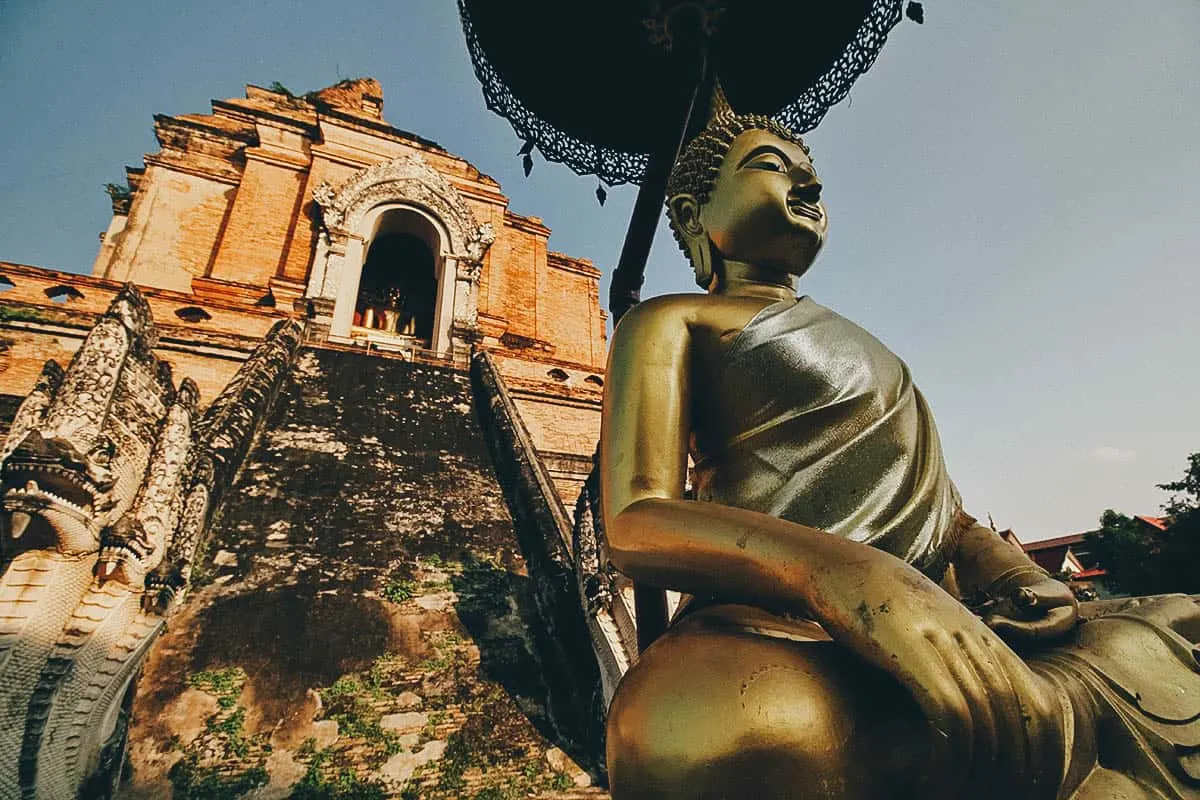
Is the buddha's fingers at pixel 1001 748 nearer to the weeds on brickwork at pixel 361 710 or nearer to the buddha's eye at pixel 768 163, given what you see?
the buddha's eye at pixel 768 163

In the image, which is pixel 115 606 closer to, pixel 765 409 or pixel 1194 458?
pixel 765 409

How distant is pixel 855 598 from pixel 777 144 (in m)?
1.35

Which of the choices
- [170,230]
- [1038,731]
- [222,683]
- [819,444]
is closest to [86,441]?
[222,683]

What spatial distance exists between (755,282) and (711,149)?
0.42m

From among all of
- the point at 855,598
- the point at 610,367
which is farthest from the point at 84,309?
the point at 855,598

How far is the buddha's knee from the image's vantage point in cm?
103

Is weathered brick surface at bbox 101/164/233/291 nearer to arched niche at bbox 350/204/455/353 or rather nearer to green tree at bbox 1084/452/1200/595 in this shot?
arched niche at bbox 350/204/455/353

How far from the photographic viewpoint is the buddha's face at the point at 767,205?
1.84m

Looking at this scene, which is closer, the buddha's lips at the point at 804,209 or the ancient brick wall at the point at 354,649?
the buddha's lips at the point at 804,209

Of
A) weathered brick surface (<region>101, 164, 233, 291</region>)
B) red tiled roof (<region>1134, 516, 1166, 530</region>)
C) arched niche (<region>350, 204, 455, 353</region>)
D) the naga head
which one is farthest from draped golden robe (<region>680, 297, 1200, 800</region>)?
red tiled roof (<region>1134, 516, 1166, 530</region>)

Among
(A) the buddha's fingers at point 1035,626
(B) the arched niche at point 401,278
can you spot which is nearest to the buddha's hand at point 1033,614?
(A) the buddha's fingers at point 1035,626

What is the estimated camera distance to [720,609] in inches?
53.9

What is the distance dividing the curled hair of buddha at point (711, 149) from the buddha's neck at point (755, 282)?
0.24m

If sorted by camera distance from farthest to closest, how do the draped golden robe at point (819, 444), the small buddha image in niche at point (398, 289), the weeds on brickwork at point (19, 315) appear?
the small buddha image in niche at point (398, 289), the weeds on brickwork at point (19, 315), the draped golden robe at point (819, 444)
